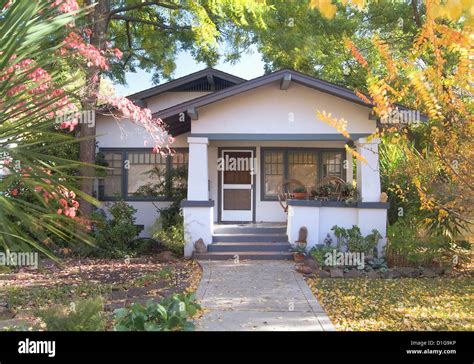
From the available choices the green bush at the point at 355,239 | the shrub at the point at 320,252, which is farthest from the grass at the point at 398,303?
the green bush at the point at 355,239

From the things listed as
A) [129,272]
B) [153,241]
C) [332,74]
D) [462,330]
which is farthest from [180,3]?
[462,330]

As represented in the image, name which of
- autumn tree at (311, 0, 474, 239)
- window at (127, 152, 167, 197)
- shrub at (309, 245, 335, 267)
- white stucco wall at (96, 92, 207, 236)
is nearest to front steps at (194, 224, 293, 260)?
shrub at (309, 245, 335, 267)

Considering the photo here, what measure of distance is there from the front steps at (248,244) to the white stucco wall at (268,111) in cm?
266

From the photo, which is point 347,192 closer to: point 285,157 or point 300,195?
point 300,195

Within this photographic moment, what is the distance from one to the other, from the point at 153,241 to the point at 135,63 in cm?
1096

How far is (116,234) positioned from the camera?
37.9 feet

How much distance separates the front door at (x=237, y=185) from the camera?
13648 mm

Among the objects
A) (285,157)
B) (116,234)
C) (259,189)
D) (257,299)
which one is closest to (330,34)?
(285,157)

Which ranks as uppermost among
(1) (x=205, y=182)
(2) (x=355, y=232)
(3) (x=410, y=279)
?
(1) (x=205, y=182)

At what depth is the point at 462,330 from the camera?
18.4 ft

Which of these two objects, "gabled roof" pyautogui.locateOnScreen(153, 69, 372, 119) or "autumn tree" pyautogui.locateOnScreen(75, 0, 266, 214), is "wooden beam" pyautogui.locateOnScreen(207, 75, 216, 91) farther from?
"gabled roof" pyautogui.locateOnScreen(153, 69, 372, 119)

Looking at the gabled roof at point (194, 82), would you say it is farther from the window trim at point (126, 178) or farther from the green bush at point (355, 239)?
the green bush at point (355, 239)
